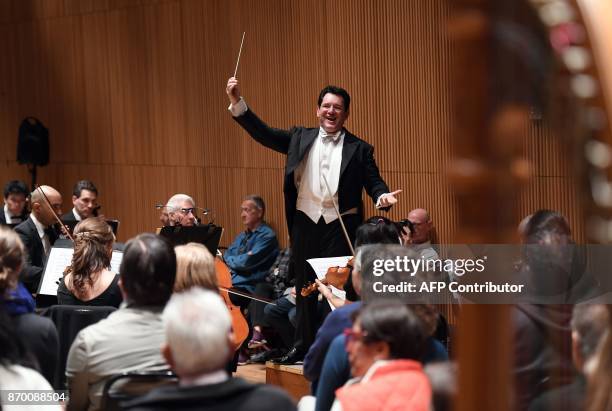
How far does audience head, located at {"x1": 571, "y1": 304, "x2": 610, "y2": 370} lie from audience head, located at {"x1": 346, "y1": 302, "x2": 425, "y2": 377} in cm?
93

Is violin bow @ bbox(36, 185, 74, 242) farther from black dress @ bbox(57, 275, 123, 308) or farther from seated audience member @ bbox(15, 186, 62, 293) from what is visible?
black dress @ bbox(57, 275, 123, 308)

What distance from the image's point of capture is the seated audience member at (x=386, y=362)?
1977 millimetres

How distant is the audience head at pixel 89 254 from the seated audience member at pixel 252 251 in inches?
84.0

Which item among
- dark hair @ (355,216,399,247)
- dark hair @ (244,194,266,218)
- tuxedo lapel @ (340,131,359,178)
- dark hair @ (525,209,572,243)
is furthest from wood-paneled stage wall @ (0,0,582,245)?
dark hair @ (525,209,572,243)

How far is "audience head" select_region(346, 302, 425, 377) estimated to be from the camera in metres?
2.09

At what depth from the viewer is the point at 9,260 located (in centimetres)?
259

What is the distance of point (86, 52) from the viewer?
8.36m

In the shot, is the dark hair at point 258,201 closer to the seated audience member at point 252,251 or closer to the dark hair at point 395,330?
the seated audience member at point 252,251

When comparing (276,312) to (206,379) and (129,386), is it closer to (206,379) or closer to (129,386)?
(129,386)

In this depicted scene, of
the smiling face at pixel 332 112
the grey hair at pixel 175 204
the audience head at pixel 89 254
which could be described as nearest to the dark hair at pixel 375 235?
the audience head at pixel 89 254

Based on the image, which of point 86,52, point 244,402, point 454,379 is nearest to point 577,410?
point 454,379

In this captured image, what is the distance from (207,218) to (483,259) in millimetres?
6136

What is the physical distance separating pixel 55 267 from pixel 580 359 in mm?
3646

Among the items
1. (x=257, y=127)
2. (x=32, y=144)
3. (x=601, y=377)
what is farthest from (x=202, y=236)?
(x=32, y=144)
